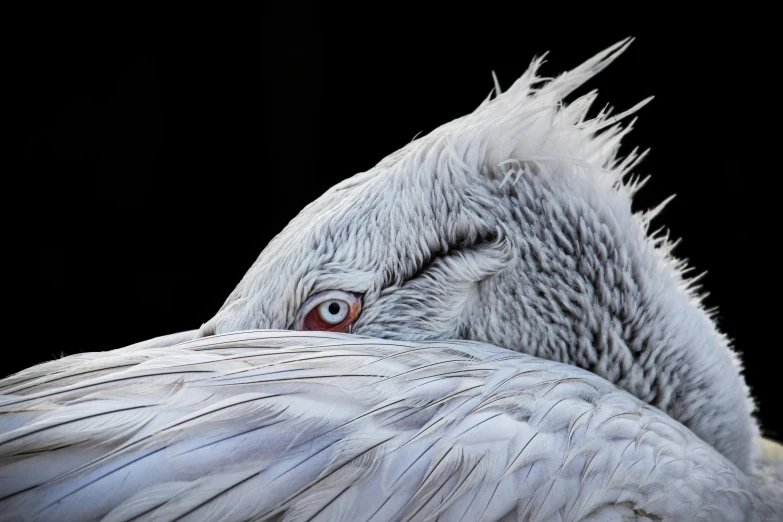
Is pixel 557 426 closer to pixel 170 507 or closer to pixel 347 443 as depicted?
pixel 347 443

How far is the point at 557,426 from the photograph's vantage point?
77 cm

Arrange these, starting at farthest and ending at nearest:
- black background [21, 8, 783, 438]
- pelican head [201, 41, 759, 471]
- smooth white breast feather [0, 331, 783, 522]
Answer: black background [21, 8, 783, 438]
pelican head [201, 41, 759, 471]
smooth white breast feather [0, 331, 783, 522]

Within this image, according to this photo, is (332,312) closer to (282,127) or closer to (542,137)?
(542,137)

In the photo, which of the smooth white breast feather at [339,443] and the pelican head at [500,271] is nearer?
the smooth white breast feather at [339,443]

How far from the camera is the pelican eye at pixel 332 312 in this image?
3.29 feet

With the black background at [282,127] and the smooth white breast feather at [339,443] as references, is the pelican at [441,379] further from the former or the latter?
the black background at [282,127]

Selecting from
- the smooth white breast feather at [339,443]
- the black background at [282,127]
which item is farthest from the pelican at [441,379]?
the black background at [282,127]

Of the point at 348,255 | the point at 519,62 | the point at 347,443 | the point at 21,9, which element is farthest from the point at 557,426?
the point at 21,9

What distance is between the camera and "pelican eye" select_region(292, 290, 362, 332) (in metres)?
1.00

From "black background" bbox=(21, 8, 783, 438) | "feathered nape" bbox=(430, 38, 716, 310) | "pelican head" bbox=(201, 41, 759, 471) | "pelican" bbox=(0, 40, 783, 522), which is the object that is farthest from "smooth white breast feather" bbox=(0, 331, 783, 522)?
"black background" bbox=(21, 8, 783, 438)

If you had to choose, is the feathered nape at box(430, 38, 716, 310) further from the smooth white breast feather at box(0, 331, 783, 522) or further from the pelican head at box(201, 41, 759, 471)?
the smooth white breast feather at box(0, 331, 783, 522)

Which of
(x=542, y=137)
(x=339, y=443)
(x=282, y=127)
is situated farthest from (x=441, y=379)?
(x=282, y=127)

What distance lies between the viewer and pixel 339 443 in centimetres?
70

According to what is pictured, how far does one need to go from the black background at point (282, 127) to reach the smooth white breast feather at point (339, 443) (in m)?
1.70
